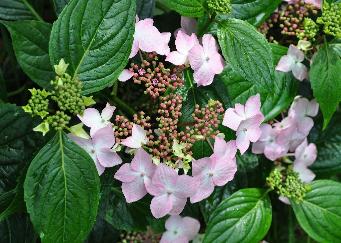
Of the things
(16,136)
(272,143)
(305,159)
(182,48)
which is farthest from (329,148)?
(16,136)

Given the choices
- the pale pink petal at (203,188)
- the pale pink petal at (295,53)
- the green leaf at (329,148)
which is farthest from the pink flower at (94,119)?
the green leaf at (329,148)

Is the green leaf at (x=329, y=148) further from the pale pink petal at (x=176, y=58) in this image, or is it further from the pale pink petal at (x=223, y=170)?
the pale pink petal at (x=176, y=58)

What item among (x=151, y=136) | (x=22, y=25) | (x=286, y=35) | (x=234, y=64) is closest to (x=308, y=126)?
(x=286, y=35)

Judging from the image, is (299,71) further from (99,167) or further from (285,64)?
(99,167)

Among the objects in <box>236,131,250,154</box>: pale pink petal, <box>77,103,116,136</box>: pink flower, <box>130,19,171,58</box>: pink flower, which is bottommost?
<box>236,131,250,154</box>: pale pink petal

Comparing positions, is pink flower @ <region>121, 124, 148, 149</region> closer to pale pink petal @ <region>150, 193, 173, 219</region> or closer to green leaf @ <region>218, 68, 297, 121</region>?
pale pink petal @ <region>150, 193, 173, 219</region>

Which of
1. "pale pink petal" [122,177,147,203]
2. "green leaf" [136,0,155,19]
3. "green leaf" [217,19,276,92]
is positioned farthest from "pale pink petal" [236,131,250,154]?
"green leaf" [136,0,155,19]
